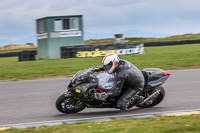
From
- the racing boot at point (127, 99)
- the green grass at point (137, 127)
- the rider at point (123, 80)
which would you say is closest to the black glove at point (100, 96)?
the rider at point (123, 80)

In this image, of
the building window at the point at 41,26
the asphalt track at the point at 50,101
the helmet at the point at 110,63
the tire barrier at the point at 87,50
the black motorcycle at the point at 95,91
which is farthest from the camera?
the building window at the point at 41,26

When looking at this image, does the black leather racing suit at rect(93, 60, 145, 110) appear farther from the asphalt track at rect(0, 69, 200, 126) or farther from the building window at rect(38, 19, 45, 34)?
the building window at rect(38, 19, 45, 34)

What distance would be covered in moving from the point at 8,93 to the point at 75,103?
153 inches

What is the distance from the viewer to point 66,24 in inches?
920

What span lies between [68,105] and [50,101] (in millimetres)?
1707

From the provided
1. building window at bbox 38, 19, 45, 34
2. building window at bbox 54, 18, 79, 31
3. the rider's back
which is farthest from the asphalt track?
building window at bbox 38, 19, 45, 34

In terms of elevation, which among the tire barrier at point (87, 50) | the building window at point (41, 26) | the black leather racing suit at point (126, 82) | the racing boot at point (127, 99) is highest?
the building window at point (41, 26)

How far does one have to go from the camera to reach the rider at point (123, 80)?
633 centimetres

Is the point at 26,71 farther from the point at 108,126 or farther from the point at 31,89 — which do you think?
the point at 108,126

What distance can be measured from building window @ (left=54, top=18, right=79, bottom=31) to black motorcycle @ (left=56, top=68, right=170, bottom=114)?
16.9m

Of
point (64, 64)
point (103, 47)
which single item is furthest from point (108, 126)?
point (103, 47)

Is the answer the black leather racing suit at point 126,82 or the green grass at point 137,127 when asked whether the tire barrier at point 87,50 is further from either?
the green grass at point 137,127

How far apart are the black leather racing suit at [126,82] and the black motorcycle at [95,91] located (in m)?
0.11

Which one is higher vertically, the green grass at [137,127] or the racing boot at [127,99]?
the racing boot at [127,99]
